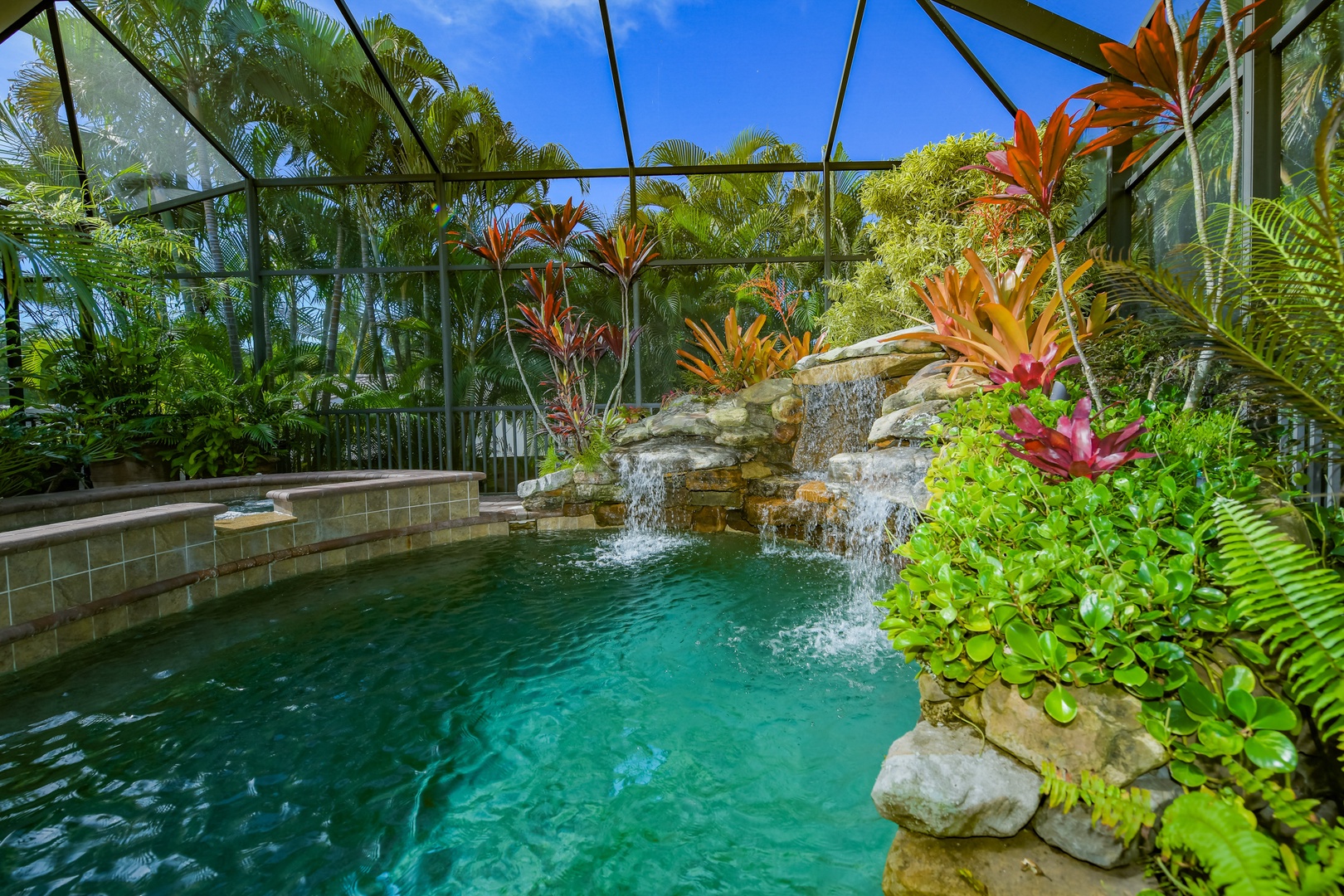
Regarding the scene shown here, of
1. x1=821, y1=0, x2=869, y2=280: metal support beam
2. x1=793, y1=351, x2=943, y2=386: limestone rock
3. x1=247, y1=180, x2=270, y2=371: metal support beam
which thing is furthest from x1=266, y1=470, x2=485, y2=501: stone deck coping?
x1=821, y1=0, x2=869, y2=280: metal support beam

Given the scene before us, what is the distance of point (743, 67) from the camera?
1514 centimetres

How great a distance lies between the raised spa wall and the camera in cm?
278

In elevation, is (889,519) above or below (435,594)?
above

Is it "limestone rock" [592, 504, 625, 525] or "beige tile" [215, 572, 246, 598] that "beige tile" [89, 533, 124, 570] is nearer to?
"beige tile" [215, 572, 246, 598]

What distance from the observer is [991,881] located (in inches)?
47.8

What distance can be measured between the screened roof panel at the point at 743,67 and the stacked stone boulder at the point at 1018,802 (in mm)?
6948

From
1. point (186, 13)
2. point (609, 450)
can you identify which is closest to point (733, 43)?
point (186, 13)

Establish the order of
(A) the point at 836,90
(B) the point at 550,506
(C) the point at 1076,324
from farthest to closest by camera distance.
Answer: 1. (A) the point at 836,90
2. (B) the point at 550,506
3. (C) the point at 1076,324

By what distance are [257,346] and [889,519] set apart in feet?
24.4

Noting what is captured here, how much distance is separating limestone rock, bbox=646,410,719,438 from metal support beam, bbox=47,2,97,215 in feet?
18.4

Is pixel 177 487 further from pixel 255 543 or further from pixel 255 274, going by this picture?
pixel 255 274

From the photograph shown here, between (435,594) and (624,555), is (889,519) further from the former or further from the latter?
(435,594)

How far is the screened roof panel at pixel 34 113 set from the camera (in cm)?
603

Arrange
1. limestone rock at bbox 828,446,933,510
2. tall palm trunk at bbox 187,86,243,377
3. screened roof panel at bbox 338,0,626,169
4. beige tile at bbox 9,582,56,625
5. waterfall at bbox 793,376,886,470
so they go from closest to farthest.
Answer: beige tile at bbox 9,582,56,625, limestone rock at bbox 828,446,933,510, waterfall at bbox 793,376,886,470, tall palm trunk at bbox 187,86,243,377, screened roof panel at bbox 338,0,626,169
